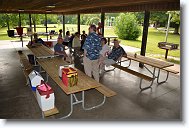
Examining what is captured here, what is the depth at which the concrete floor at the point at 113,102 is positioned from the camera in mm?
3967

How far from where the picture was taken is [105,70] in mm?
7176

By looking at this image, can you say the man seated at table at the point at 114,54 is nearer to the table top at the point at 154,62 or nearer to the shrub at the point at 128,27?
the table top at the point at 154,62

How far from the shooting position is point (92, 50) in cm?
478

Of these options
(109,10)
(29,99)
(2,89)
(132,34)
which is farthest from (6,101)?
(132,34)

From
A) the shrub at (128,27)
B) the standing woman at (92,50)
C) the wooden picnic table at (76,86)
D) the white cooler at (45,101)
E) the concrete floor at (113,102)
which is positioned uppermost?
the shrub at (128,27)

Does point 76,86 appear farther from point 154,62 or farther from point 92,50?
point 154,62

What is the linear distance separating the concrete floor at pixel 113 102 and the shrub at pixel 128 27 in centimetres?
1240

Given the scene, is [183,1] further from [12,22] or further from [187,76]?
[12,22]

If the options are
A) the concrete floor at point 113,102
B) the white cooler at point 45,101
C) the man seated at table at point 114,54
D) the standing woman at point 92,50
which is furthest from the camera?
the man seated at table at point 114,54

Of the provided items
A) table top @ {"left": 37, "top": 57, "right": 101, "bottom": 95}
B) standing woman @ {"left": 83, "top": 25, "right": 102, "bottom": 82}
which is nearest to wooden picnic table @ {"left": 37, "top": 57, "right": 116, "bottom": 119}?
table top @ {"left": 37, "top": 57, "right": 101, "bottom": 95}

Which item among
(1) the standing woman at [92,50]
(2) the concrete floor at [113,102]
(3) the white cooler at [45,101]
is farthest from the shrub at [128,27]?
(3) the white cooler at [45,101]

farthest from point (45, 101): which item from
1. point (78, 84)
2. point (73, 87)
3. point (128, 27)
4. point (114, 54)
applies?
point (128, 27)

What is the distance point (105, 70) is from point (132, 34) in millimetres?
12285

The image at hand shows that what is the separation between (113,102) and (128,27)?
14.8 metres
